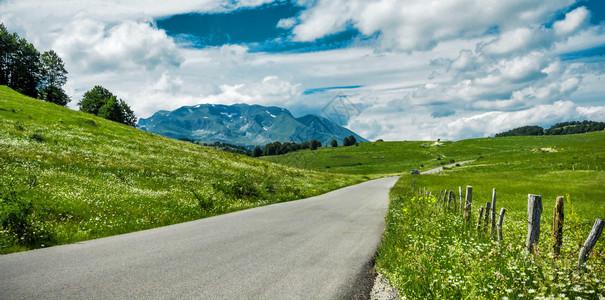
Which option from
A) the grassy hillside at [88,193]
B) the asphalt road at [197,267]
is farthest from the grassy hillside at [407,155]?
the asphalt road at [197,267]

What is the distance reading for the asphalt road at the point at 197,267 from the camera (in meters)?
5.87

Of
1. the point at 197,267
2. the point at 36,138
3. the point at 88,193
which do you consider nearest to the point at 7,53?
the point at 36,138

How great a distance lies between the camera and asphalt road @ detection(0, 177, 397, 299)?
231 inches

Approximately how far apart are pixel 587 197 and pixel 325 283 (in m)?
30.8

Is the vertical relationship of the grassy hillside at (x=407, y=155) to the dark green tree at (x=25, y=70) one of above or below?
below

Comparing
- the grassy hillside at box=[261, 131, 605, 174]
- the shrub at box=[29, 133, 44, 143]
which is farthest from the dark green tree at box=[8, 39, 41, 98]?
the grassy hillside at box=[261, 131, 605, 174]

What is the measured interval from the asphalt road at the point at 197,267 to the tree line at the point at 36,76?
115329 millimetres

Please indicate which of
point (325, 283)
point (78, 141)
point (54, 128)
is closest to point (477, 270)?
point (325, 283)

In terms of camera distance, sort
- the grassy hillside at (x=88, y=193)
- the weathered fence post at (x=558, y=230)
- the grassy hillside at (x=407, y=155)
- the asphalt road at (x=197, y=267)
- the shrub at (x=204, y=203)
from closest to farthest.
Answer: the asphalt road at (x=197, y=267)
the weathered fence post at (x=558, y=230)
the grassy hillside at (x=88, y=193)
the shrub at (x=204, y=203)
the grassy hillside at (x=407, y=155)

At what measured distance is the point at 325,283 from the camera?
6859 mm

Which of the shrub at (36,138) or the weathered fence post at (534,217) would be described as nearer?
the weathered fence post at (534,217)

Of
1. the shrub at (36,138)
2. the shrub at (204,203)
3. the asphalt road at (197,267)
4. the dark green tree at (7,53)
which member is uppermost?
the dark green tree at (7,53)

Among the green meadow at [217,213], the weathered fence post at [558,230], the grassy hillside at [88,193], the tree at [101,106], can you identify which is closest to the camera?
the green meadow at [217,213]

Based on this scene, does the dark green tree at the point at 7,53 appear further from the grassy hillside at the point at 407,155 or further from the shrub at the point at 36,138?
the grassy hillside at the point at 407,155
